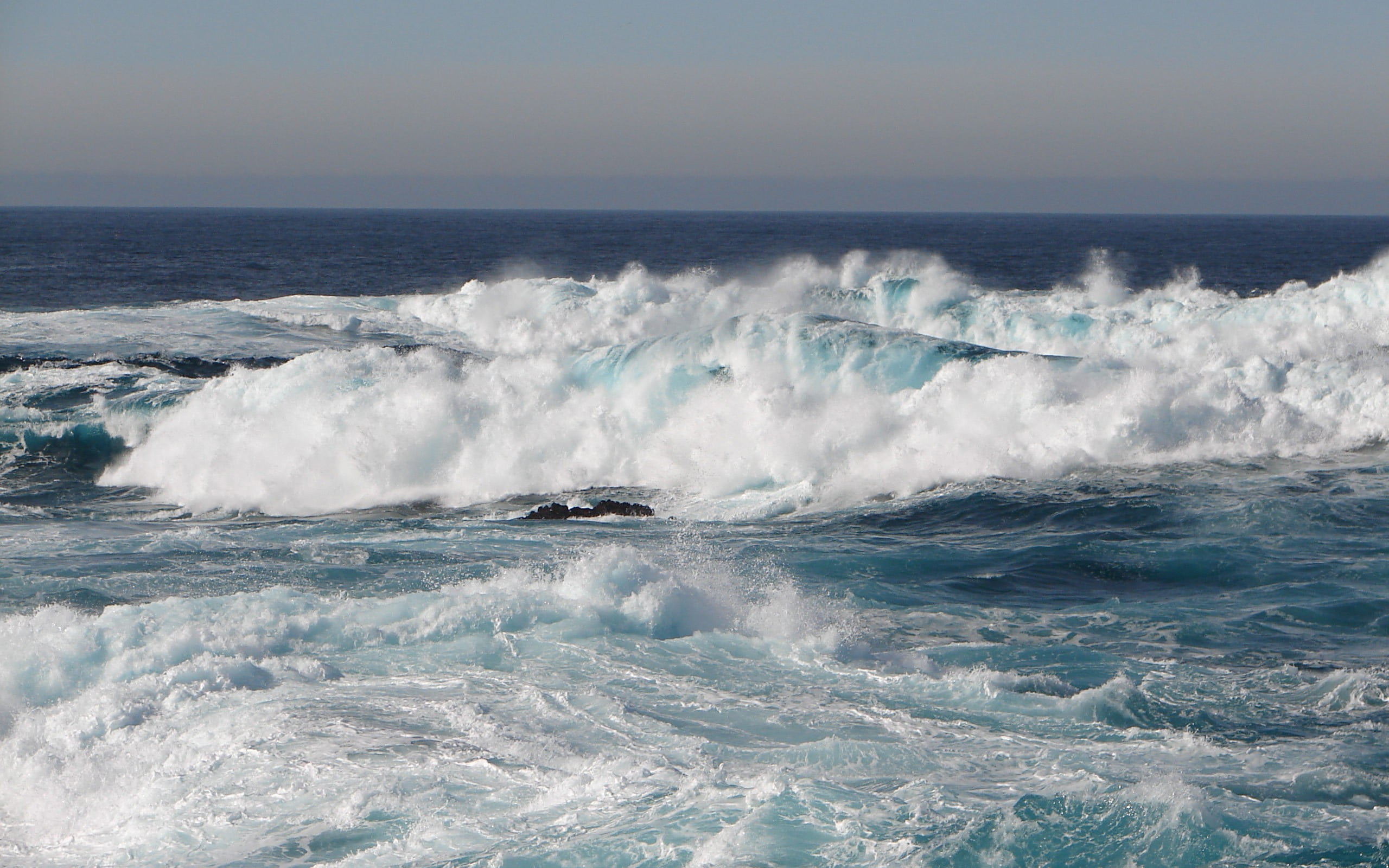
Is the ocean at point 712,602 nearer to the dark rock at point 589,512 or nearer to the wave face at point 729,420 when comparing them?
the wave face at point 729,420

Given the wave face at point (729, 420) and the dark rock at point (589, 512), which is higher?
the wave face at point (729, 420)

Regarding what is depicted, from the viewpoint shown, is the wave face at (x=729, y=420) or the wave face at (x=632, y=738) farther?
the wave face at (x=729, y=420)

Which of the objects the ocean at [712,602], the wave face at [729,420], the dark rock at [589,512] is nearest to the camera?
the ocean at [712,602]

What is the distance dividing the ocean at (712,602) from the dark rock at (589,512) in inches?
12.8

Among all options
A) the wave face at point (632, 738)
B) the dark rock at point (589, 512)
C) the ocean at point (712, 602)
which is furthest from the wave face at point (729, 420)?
the wave face at point (632, 738)

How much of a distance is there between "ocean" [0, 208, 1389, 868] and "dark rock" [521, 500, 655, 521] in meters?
0.33

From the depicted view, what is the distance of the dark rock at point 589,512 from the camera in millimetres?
16672

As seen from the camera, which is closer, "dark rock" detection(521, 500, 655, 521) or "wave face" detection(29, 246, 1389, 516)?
"dark rock" detection(521, 500, 655, 521)

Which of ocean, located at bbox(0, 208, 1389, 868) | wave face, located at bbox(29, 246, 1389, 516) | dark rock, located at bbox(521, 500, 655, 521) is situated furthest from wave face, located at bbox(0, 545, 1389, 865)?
wave face, located at bbox(29, 246, 1389, 516)

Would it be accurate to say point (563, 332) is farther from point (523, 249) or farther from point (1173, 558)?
point (523, 249)

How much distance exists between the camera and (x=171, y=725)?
8898 millimetres

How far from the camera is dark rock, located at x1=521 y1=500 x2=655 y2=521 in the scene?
16672mm

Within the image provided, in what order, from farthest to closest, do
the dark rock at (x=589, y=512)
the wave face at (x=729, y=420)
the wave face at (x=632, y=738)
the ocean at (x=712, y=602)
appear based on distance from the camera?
1. the wave face at (x=729, y=420)
2. the dark rock at (x=589, y=512)
3. the ocean at (x=712, y=602)
4. the wave face at (x=632, y=738)

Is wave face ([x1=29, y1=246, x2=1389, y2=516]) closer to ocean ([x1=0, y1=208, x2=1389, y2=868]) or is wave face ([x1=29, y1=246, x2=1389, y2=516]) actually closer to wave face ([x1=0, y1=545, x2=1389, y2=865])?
ocean ([x1=0, y1=208, x2=1389, y2=868])
